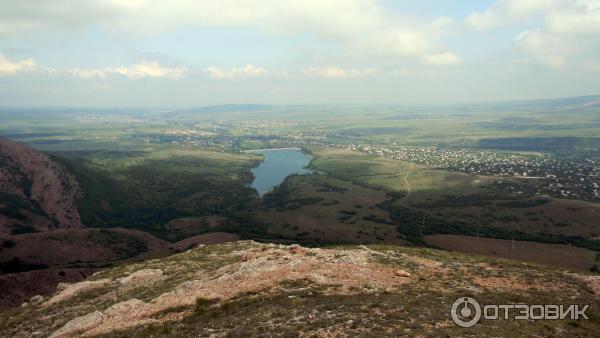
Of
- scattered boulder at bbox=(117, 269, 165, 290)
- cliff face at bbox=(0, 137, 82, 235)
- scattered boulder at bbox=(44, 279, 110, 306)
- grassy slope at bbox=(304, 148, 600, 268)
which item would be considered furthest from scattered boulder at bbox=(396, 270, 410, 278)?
cliff face at bbox=(0, 137, 82, 235)

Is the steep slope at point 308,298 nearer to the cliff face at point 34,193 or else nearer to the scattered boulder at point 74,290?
the scattered boulder at point 74,290

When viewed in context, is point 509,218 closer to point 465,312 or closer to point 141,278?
point 465,312

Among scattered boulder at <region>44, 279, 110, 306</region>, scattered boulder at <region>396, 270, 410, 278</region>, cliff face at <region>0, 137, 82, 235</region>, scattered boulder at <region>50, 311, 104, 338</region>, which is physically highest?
scattered boulder at <region>396, 270, 410, 278</region>

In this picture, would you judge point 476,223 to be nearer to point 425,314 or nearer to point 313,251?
point 313,251

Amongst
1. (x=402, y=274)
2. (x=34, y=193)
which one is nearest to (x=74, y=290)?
(x=402, y=274)

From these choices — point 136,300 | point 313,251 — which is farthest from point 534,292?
point 136,300

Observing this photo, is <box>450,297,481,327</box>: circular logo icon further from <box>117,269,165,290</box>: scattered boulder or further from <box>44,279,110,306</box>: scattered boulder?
<box>44,279,110,306</box>: scattered boulder
